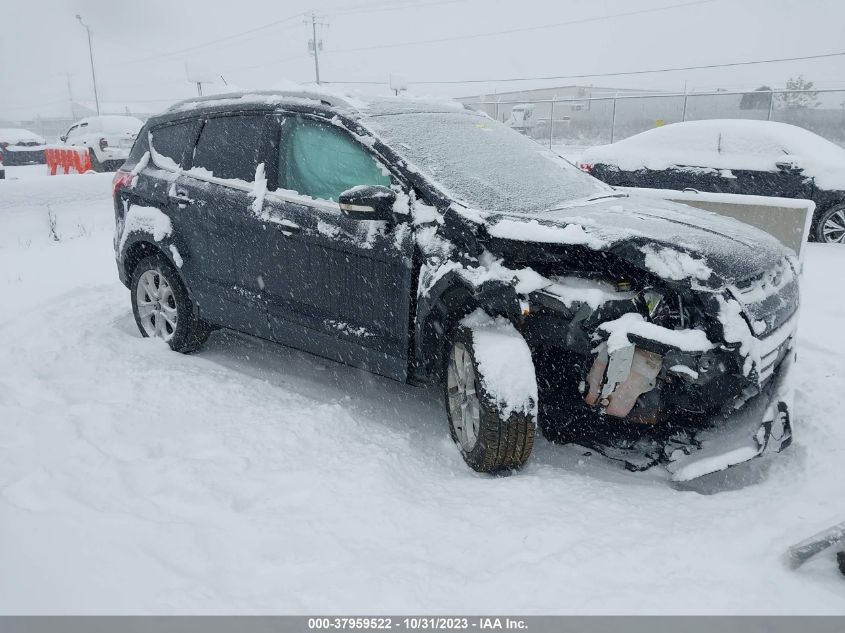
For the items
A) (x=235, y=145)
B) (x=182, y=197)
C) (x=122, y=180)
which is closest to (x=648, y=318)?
(x=235, y=145)

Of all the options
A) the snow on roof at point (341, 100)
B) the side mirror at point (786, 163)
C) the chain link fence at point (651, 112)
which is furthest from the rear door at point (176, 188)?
the chain link fence at point (651, 112)

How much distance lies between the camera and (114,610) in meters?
2.23

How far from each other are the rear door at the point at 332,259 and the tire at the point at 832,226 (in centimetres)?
757

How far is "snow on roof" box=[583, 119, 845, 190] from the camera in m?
8.86

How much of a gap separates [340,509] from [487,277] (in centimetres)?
126

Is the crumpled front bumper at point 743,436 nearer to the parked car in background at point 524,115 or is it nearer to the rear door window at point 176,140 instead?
the rear door window at point 176,140

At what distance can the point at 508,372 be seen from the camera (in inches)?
121

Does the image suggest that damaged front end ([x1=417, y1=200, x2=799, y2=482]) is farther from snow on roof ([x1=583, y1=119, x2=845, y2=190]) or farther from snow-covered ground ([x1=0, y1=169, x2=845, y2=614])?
snow on roof ([x1=583, y1=119, x2=845, y2=190])

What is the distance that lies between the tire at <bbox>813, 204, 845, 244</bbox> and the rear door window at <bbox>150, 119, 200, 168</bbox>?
7988mm

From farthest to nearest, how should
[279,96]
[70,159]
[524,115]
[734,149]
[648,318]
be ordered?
[524,115] < [70,159] < [734,149] < [279,96] < [648,318]

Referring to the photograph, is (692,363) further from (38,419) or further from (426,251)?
(38,419)

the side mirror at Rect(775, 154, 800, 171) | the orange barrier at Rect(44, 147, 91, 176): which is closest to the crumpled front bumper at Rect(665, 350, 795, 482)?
the side mirror at Rect(775, 154, 800, 171)

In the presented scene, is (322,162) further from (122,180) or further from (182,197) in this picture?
(122,180)

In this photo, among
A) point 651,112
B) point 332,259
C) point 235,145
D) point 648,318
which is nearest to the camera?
point 648,318
